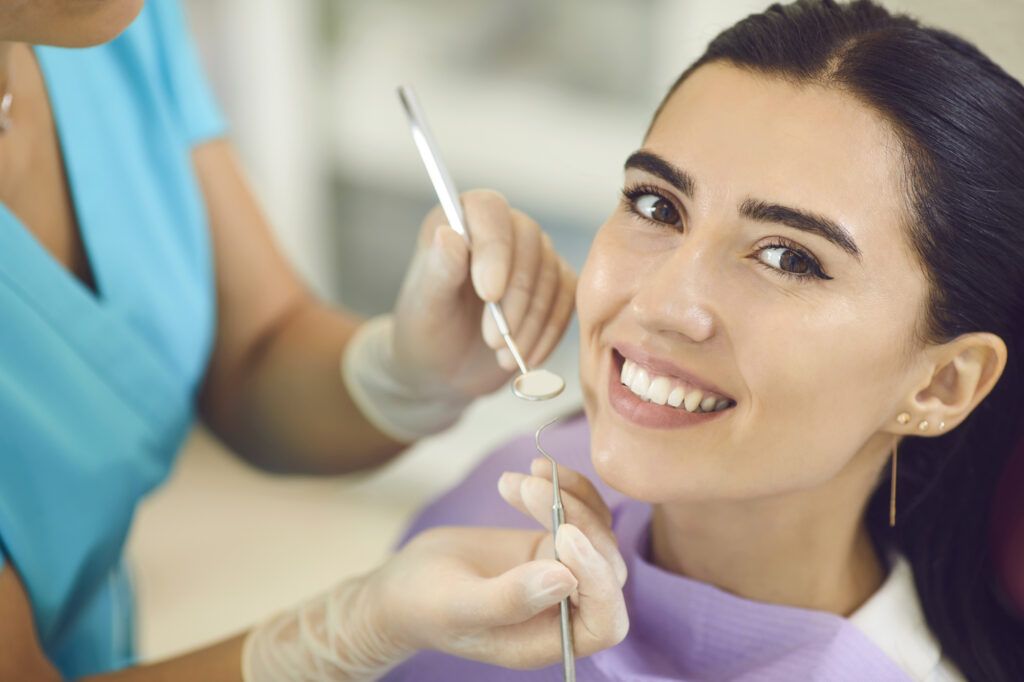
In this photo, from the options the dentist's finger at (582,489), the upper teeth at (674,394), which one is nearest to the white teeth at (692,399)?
the upper teeth at (674,394)

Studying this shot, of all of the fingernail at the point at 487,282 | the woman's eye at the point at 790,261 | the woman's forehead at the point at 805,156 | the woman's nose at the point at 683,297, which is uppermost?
the woman's forehead at the point at 805,156

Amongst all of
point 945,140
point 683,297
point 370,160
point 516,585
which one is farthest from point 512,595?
point 370,160

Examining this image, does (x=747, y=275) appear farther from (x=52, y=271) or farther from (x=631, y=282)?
(x=52, y=271)

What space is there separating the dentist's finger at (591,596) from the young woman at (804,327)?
0.04ft

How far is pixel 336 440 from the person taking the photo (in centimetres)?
143

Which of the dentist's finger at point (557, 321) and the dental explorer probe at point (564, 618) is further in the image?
the dentist's finger at point (557, 321)

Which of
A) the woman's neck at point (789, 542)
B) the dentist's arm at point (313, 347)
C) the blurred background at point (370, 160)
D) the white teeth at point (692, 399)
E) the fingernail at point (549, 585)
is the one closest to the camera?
the fingernail at point (549, 585)

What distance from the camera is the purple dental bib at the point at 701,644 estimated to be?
3.37 ft

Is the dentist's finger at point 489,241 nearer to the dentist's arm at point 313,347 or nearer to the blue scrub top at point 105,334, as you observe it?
the dentist's arm at point 313,347

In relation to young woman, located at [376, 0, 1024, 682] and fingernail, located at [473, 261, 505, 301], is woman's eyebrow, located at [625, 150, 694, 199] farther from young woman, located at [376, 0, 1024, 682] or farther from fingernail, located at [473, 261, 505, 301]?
fingernail, located at [473, 261, 505, 301]

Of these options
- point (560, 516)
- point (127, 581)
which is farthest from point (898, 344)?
point (127, 581)

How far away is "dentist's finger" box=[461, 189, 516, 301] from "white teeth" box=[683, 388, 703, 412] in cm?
25

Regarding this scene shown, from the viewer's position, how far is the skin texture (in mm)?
905

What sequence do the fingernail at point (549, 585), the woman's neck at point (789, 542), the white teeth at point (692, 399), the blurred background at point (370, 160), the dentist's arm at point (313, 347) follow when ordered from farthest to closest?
the blurred background at point (370, 160)
the dentist's arm at point (313, 347)
the woman's neck at point (789, 542)
the white teeth at point (692, 399)
the fingernail at point (549, 585)
